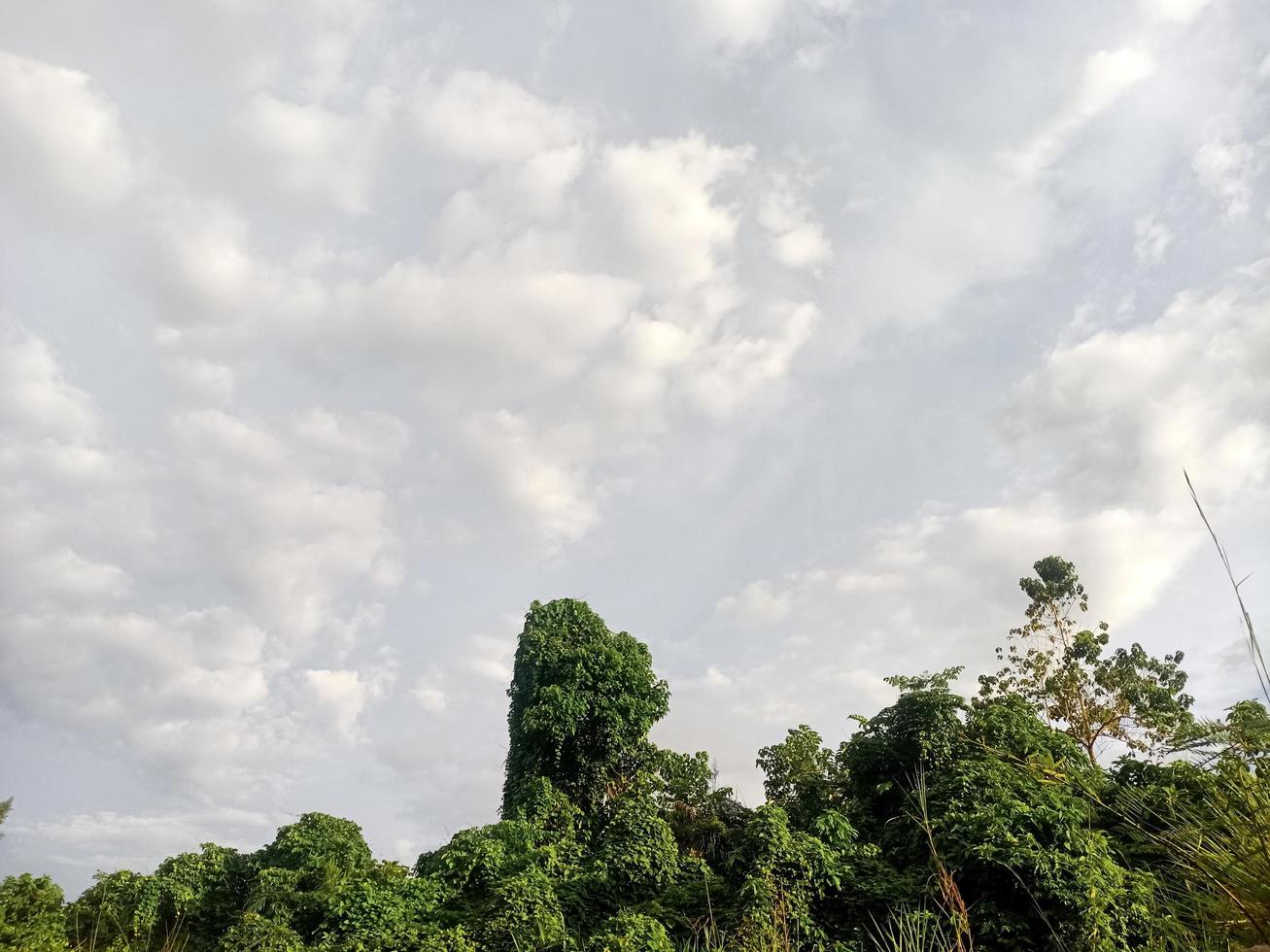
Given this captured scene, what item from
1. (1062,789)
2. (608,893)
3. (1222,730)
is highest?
(1062,789)

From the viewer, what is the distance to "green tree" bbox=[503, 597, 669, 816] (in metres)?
17.3

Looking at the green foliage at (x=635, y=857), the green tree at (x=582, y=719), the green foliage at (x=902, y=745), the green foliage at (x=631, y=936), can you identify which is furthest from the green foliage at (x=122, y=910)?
the green foliage at (x=902, y=745)

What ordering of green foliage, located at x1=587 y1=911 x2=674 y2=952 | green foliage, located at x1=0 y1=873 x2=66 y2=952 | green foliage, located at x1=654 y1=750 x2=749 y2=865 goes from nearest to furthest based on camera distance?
green foliage, located at x1=587 y1=911 x2=674 y2=952
green foliage, located at x1=0 y1=873 x2=66 y2=952
green foliage, located at x1=654 y1=750 x2=749 y2=865

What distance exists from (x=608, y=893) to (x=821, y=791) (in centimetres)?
479

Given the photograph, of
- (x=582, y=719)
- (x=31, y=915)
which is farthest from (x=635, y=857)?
(x=31, y=915)

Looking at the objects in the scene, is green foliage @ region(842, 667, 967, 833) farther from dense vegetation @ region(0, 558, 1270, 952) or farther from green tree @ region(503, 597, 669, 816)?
green tree @ region(503, 597, 669, 816)

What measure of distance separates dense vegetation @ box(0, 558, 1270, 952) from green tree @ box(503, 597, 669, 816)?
47mm

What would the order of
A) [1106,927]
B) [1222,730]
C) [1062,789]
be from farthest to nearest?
[1062,789], [1106,927], [1222,730]

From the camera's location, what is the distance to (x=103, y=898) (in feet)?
53.9

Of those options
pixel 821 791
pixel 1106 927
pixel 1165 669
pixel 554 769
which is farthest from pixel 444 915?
pixel 1165 669

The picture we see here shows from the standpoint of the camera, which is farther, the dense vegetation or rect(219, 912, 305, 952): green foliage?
rect(219, 912, 305, 952): green foliage

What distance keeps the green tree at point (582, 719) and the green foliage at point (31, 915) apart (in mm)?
7925

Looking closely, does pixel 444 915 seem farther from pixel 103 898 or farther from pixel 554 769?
pixel 103 898

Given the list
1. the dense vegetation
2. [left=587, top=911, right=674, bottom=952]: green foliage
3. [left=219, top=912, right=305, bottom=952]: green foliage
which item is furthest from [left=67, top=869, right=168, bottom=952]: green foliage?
[left=587, top=911, right=674, bottom=952]: green foliage
